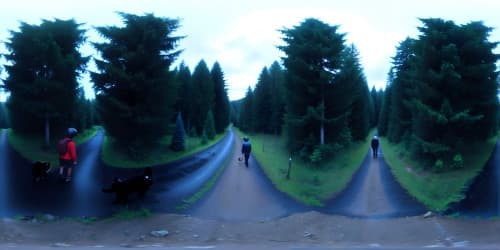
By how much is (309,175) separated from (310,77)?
6.05 meters

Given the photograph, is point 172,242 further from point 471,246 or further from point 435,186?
point 435,186

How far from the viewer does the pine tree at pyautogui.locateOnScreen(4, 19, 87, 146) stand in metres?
18.3

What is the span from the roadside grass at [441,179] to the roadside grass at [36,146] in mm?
15032

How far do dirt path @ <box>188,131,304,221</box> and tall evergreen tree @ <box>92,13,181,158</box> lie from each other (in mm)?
4661

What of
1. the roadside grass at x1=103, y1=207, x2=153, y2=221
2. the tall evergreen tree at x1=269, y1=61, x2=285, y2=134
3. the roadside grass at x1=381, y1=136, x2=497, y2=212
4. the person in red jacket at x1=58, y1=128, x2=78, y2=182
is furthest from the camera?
the tall evergreen tree at x1=269, y1=61, x2=285, y2=134

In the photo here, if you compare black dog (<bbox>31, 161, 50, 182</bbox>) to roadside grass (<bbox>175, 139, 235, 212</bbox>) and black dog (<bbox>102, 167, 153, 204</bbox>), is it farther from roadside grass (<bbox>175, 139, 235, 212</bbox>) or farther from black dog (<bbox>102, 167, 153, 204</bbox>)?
roadside grass (<bbox>175, 139, 235, 212</bbox>)

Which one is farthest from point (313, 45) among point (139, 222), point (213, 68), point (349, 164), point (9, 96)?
point (213, 68)

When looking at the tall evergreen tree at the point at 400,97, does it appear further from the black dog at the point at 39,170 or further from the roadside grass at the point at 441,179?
the black dog at the point at 39,170

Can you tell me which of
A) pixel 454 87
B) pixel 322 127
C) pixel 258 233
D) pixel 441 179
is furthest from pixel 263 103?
pixel 258 233

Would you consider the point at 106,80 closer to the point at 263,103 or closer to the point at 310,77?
the point at 310,77

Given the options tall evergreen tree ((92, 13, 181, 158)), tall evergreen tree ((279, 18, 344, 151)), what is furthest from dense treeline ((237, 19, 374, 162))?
tall evergreen tree ((92, 13, 181, 158))

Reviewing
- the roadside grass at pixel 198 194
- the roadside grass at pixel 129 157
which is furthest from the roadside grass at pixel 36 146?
the roadside grass at pixel 198 194

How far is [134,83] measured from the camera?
16.6m

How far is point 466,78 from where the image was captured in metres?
15.2
